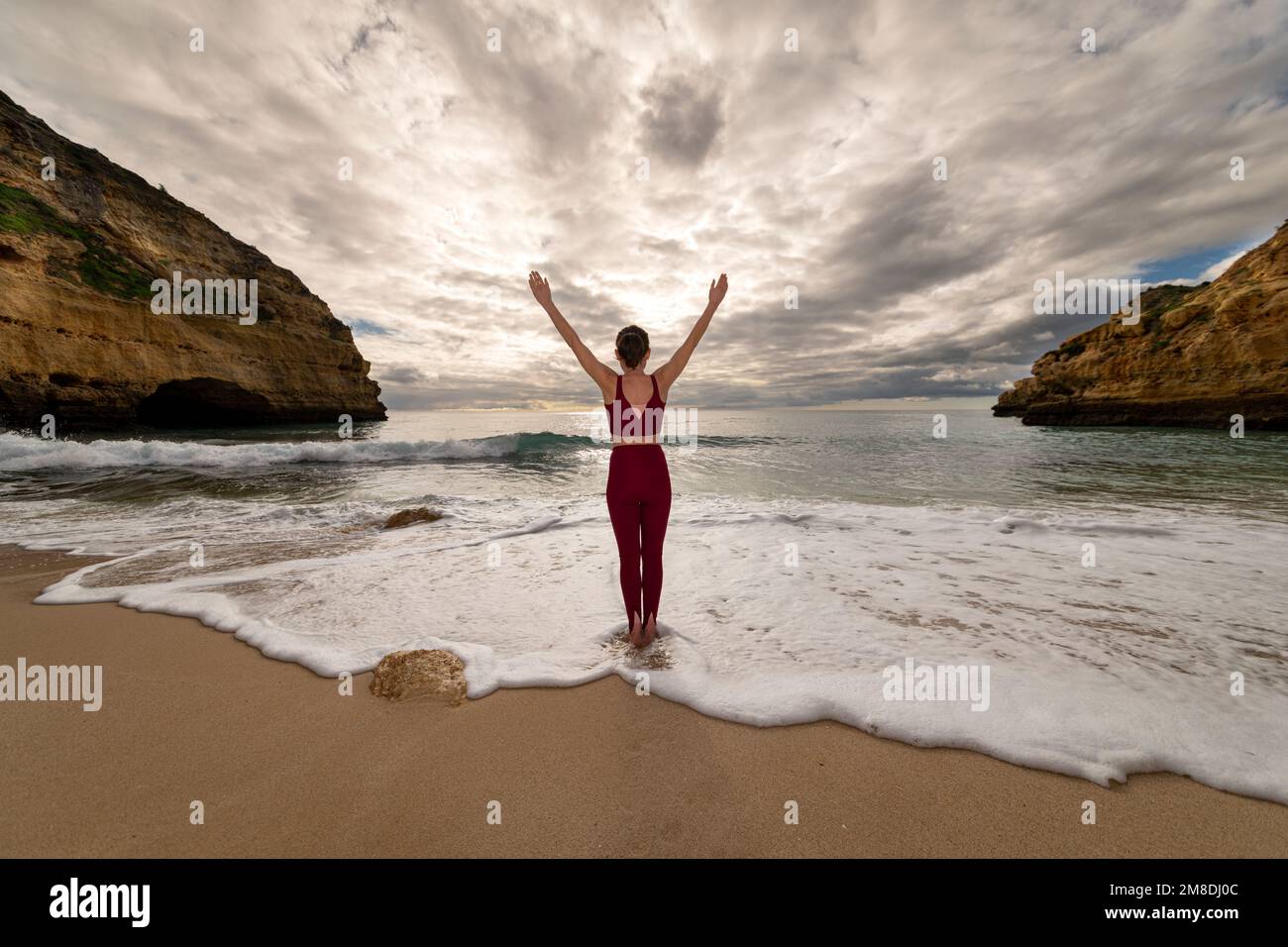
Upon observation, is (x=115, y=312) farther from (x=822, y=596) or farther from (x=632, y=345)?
(x=822, y=596)

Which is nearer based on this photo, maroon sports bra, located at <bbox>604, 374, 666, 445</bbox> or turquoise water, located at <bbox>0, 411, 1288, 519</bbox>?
maroon sports bra, located at <bbox>604, 374, 666, 445</bbox>

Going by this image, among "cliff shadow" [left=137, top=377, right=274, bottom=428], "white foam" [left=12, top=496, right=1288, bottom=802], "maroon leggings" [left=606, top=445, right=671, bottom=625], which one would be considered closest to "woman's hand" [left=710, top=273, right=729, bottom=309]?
"maroon leggings" [left=606, top=445, right=671, bottom=625]

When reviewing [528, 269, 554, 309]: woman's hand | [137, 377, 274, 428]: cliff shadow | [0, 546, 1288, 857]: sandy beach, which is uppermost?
[137, 377, 274, 428]: cliff shadow

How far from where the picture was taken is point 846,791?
197cm

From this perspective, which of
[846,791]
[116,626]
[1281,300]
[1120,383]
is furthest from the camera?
[1120,383]

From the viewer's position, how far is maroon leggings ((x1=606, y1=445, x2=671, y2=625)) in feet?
11.0

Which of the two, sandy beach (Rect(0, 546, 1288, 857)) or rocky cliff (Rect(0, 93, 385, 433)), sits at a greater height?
rocky cliff (Rect(0, 93, 385, 433))

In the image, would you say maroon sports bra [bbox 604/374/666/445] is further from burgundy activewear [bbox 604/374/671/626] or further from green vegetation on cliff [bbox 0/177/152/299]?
green vegetation on cliff [bbox 0/177/152/299]

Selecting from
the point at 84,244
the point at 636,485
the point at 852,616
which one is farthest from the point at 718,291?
the point at 84,244

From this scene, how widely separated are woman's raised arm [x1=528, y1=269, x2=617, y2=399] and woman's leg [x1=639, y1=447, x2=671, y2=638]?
566mm

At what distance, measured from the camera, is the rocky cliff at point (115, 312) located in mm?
19031

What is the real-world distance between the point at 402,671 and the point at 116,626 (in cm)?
278

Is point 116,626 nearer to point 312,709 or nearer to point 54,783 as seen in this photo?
point 54,783
